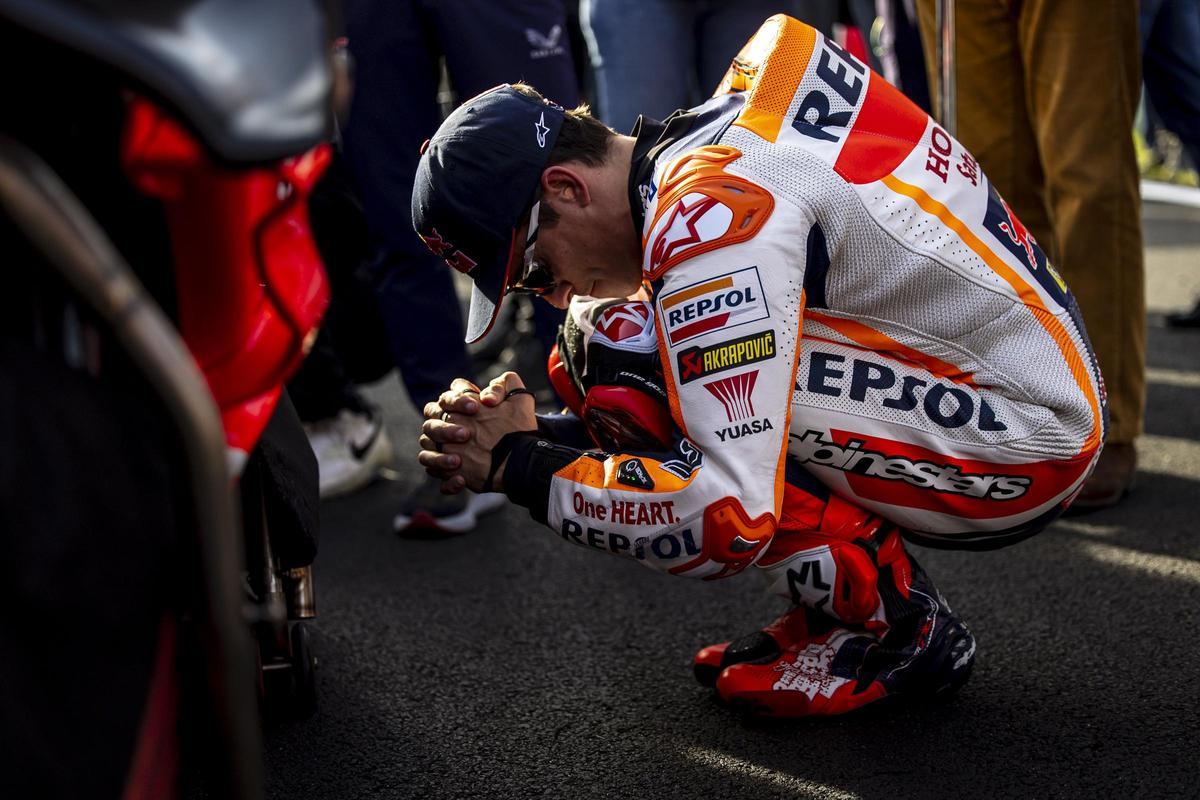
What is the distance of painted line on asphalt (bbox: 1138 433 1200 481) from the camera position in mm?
2812

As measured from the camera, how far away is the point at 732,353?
154 cm

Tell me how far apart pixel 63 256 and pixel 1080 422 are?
1.44 meters

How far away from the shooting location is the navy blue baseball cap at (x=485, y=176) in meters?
1.72

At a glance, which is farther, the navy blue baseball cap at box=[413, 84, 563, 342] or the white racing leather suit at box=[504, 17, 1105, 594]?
the navy blue baseball cap at box=[413, 84, 563, 342]

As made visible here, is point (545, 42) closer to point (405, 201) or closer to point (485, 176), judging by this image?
point (405, 201)

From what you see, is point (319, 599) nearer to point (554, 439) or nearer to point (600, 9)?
point (554, 439)

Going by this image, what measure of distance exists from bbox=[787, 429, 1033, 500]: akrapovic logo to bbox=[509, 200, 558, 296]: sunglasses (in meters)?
0.43

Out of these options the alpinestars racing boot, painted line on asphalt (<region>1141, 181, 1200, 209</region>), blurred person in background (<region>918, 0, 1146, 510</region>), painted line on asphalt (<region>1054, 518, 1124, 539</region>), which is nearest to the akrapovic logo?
the alpinestars racing boot

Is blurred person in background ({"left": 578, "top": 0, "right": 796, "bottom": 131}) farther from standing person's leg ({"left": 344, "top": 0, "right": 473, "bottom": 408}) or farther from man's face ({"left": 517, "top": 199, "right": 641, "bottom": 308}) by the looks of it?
man's face ({"left": 517, "top": 199, "right": 641, "bottom": 308})

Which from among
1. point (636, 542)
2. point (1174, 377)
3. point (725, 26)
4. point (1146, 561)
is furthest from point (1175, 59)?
point (636, 542)

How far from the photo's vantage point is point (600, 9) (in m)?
3.03

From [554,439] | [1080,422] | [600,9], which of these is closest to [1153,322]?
[600,9]

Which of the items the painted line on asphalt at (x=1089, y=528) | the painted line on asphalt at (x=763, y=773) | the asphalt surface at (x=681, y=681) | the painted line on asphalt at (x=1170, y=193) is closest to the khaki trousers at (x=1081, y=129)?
the painted line on asphalt at (x=1089, y=528)

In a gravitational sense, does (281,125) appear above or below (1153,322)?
above
